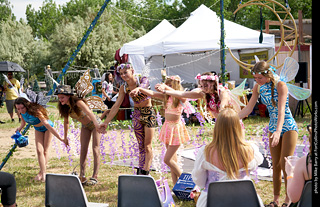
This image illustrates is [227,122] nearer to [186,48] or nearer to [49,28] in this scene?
[186,48]

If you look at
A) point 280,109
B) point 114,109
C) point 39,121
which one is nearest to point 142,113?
point 114,109

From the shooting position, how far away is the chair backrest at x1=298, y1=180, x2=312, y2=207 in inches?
88.4

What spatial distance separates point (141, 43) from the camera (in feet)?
47.5

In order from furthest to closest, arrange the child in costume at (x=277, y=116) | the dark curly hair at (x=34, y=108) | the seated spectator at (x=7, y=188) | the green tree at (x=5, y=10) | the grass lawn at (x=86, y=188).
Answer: the green tree at (x=5, y=10)
the dark curly hair at (x=34, y=108)
the grass lawn at (x=86, y=188)
the child in costume at (x=277, y=116)
the seated spectator at (x=7, y=188)

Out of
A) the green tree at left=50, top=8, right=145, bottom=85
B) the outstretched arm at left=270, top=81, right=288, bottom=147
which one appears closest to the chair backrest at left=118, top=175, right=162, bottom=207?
the outstretched arm at left=270, top=81, right=288, bottom=147

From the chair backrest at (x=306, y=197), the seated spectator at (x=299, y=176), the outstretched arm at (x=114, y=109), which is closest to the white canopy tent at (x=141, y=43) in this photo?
the outstretched arm at (x=114, y=109)

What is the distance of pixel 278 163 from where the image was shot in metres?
4.07

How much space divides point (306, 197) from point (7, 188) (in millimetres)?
2479

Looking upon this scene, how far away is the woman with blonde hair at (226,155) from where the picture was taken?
279 centimetres

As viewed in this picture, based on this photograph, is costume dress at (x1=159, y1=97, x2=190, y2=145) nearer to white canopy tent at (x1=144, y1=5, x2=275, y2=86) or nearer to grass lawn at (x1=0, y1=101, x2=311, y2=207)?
grass lawn at (x1=0, y1=101, x2=311, y2=207)

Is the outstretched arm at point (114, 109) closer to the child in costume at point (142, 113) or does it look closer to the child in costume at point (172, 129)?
the child in costume at point (142, 113)

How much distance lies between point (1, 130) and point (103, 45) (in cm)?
1822
